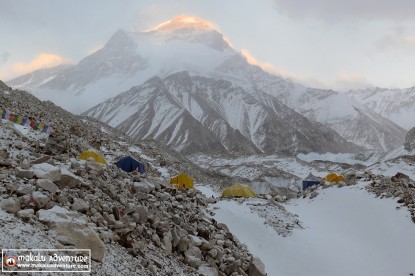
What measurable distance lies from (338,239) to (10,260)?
45.8 feet

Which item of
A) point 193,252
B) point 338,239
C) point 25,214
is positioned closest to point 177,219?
point 193,252

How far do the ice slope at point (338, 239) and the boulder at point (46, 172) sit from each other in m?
7.70

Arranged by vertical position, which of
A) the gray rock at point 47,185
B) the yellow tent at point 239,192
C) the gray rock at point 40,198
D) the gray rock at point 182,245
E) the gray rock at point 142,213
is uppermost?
the gray rock at point 47,185

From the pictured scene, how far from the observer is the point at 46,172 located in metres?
9.98

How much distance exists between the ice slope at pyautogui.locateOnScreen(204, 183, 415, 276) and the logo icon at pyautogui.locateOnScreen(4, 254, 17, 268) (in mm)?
9222

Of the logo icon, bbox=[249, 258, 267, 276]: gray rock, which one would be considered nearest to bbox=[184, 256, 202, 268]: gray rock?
bbox=[249, 258, 267, 276]: gray rock

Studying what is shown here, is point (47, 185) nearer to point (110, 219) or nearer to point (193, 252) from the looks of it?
point (110, 219)

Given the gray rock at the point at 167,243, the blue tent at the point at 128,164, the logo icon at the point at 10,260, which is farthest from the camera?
the blue tent at the point at 128,164

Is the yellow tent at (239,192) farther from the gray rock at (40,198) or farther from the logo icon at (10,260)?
the logo icon at (10,260)

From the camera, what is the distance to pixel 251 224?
17.7 metres

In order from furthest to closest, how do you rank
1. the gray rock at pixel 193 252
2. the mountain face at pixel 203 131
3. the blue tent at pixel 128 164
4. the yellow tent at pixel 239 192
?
the mountain face at pixel 203 131
the blue tent at pixel 128 164
the yellow tent at pixel 239 192
the gray rock at pixel 193 252

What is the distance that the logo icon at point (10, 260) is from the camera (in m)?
6.61

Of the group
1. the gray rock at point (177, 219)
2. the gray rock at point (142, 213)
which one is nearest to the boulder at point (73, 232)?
the gray rock at point (142, 213)

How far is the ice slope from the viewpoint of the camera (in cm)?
1501
